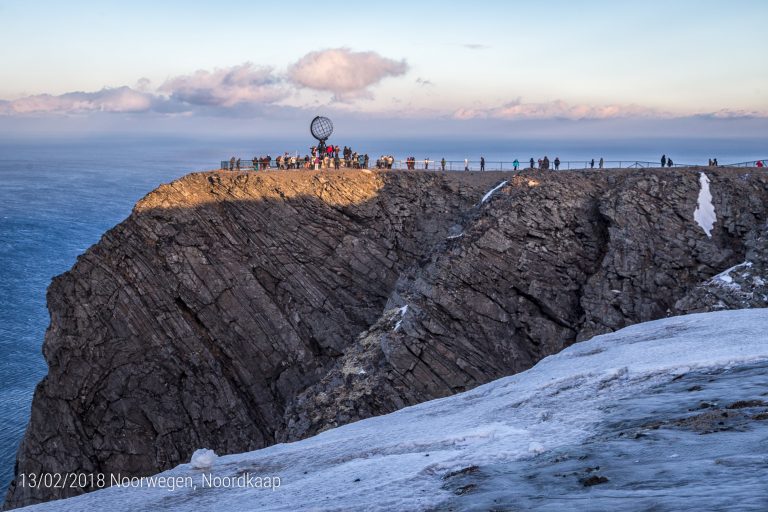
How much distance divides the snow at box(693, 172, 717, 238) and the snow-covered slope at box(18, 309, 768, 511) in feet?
53.8

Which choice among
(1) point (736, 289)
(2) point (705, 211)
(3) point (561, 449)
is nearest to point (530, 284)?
(1) point (736, 289)

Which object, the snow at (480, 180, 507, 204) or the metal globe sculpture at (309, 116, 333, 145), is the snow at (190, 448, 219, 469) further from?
the metal globe sculpture at (309, 116, 333, 145)

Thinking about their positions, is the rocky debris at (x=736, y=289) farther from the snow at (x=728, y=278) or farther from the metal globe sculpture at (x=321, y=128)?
the metal globe sculpture at (x=321, y=128)

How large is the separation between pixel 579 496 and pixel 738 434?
3414 mm

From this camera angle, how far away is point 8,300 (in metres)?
71.6

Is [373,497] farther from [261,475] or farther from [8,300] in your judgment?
[8,300]

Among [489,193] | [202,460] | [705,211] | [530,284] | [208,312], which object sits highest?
[489,193]

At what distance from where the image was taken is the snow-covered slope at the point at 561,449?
33.6 feet

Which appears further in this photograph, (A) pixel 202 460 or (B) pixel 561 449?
(A) pixel 202 460

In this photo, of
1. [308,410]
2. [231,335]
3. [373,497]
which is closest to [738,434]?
[373,497]

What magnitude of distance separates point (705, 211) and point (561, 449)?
2801 centimetres

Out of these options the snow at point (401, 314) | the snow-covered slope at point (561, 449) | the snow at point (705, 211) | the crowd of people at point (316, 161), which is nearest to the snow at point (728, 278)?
the snow at point (705, 211)

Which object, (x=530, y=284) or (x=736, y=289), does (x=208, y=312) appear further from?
(x=736, y=289)

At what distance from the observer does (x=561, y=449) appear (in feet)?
42.8
